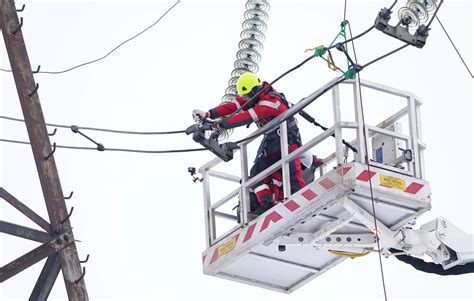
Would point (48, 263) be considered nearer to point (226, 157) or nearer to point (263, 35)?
point (226, 157)

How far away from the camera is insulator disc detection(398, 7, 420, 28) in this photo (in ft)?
52.5

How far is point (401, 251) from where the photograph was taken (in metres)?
17.5

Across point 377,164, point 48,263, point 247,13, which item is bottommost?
point 48,263

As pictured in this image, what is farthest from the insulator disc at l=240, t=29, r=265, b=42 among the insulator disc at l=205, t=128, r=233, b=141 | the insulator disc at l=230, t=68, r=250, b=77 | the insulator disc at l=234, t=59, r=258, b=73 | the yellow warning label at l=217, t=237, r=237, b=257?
the yellow warning label at l=217, t=237, r=237, b=257

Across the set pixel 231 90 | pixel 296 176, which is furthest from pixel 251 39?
pixel 296 176

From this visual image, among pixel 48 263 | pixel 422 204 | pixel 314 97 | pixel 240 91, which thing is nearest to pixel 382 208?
pixel 422 204

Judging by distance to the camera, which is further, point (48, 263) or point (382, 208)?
point (382, 208)

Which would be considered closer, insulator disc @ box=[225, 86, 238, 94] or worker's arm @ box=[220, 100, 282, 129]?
worker's arm @ box=[220, 100, 282, 129]

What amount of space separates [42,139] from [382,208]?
13.6 feet

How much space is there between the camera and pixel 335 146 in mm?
16609

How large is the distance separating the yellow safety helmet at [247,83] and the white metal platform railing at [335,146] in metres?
0.96

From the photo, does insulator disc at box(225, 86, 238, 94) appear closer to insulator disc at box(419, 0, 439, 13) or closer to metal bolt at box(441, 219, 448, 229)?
metal bolt at box(441, 219, 448, 229)

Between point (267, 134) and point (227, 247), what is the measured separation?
1527 millimetres

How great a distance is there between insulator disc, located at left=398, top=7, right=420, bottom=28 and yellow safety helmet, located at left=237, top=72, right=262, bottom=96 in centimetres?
318
